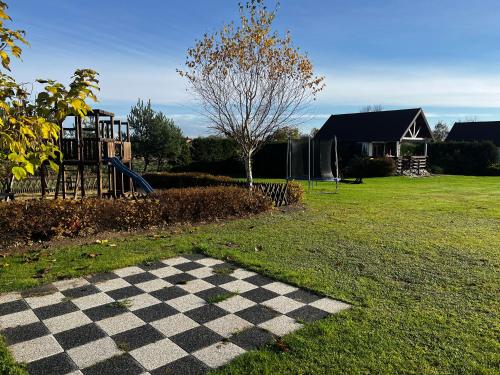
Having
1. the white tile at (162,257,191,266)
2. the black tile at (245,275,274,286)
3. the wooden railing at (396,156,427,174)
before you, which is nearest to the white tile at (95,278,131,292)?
the white tile at (162,257,191,266)

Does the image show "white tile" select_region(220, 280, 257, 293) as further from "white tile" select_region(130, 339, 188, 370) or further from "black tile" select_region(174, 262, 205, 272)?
"white tile" select_region(130, 339, 188, 370)

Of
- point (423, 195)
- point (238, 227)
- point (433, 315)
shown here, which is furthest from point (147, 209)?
point (423, 195)

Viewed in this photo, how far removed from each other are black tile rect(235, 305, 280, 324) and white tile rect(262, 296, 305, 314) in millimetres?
89

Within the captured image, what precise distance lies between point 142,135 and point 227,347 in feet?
81.4

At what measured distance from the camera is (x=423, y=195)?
51.5 ft

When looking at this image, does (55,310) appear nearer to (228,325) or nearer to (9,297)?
(9,297)

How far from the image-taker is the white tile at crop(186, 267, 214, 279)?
17.7 feet

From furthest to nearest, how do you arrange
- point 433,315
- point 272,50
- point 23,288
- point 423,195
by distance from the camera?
point 423,195, point 272,50, point 23,288, point 433,315

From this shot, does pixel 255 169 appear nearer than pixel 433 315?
No

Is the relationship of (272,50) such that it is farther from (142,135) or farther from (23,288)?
(142,135)

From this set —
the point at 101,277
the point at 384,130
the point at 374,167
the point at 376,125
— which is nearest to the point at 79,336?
the point at 101,277

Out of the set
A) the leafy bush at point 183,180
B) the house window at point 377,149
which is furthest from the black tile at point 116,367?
the house window at point 377,149

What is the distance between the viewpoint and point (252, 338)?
11.7 feet

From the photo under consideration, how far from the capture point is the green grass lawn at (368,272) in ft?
10.6
